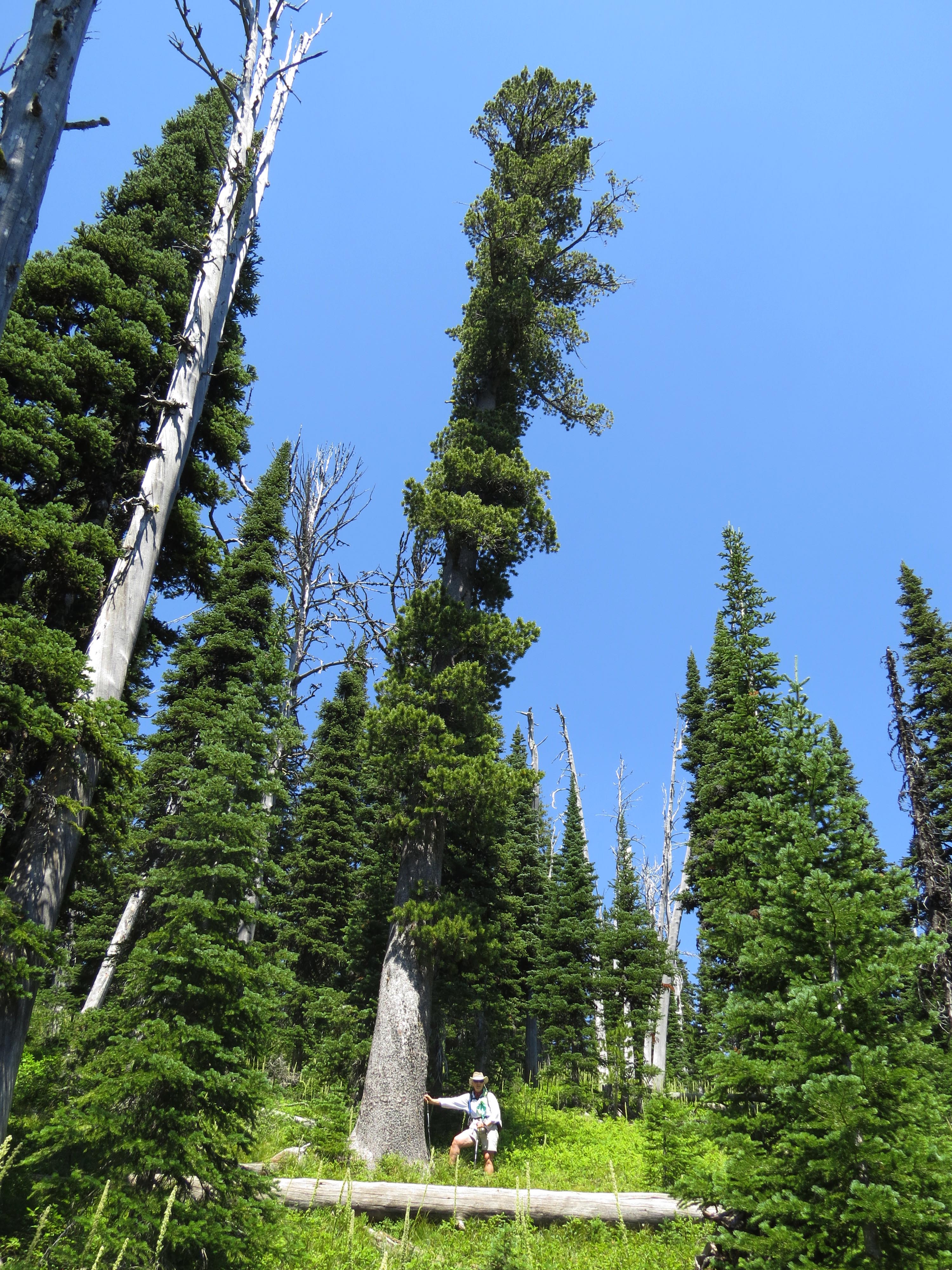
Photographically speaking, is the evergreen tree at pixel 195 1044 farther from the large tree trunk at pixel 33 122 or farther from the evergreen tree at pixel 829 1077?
the large tree trunk at pixel 33 122

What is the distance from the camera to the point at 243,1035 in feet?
17.6

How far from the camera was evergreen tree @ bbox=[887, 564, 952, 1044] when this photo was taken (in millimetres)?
17172

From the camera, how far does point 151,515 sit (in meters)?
6.75

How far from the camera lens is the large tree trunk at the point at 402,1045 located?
28.2 ft

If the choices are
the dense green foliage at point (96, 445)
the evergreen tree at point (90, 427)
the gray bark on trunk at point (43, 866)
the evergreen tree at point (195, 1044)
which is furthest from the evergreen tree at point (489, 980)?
the evergreen tree at point (90, 427)

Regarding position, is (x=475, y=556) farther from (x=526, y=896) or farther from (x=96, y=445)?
(x=526, y=896)

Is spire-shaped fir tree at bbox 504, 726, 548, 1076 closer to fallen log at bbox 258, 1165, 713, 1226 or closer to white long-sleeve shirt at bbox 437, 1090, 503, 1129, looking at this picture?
white long-sleeve shirt at bbox 437, 1090, 503, 1129

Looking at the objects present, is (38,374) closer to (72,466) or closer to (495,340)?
(72,466)

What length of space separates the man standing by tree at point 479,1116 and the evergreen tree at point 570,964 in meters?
10.9

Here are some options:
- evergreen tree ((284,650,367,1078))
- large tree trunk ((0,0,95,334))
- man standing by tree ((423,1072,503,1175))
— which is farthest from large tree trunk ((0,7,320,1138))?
evergreen tree ((284,650,367,1078))

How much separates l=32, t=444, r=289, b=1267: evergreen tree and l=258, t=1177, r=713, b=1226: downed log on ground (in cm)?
159

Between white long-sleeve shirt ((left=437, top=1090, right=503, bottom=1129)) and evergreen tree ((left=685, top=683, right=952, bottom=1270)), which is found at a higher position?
evergreen tree ((left=685, top=683, right=952, bottom=1270))

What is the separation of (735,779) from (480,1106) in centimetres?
668

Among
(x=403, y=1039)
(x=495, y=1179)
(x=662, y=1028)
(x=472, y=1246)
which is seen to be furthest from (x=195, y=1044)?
(x=662, y=1028)
